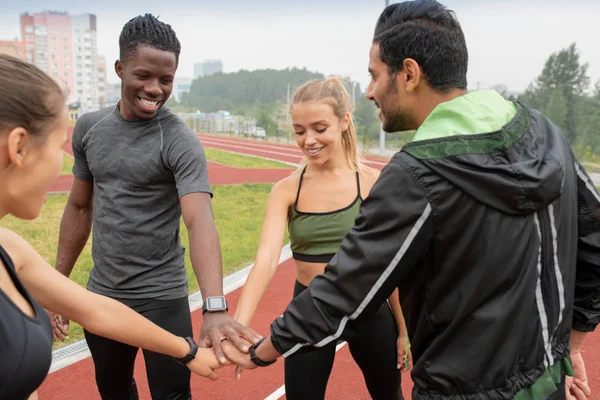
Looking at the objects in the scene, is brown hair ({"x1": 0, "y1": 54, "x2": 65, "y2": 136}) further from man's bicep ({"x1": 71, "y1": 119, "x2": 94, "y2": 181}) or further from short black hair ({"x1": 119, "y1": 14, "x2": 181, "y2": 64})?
man's bicep ({"x1": 71, "y1": 119, "x2": 94, "y2": 181})

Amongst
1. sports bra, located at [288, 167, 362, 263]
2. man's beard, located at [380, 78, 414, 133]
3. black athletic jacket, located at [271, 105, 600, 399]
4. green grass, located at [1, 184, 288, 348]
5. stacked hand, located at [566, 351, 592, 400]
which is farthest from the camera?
green grass, located at [1, 184, 288, 348]

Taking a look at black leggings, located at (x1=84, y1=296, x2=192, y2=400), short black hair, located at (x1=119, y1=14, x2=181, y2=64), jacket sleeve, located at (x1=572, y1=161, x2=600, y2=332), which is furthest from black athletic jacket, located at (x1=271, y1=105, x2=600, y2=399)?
short black hair, located at (x1=119, y1=14, x2=181, y2=64)

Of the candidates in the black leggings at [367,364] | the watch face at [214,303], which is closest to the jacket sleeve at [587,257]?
the black leggings at [367,364]

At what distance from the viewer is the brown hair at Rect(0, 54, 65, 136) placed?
1.44 m

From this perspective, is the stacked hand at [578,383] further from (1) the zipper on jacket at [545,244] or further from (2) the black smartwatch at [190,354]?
(2) the black smartwatch at [190,354]

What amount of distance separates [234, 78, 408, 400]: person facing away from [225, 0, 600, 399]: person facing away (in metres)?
0.98

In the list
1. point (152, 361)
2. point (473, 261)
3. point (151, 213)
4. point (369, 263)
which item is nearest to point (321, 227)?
point (151, 213)

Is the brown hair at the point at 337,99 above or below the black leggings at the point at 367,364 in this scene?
above

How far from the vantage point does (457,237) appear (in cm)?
156

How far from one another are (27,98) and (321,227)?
64.8 inches

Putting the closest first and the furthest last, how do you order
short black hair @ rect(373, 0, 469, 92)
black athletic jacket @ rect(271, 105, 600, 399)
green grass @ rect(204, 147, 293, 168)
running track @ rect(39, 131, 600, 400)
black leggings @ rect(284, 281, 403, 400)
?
black athletic jacket @ rect(271, 105, 600, 399), short black hair @ rect(373, 0, 469, 92), black leggings @ rect(284, 281, 403, 400), running track @ rect(39, 131, 600, 400), green grass @ rect(204, 147, 293, 168)

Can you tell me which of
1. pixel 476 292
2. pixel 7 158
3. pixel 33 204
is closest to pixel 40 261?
pixel 33 204

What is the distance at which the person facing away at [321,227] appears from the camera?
277cm

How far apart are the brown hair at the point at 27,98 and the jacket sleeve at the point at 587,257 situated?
158cm
